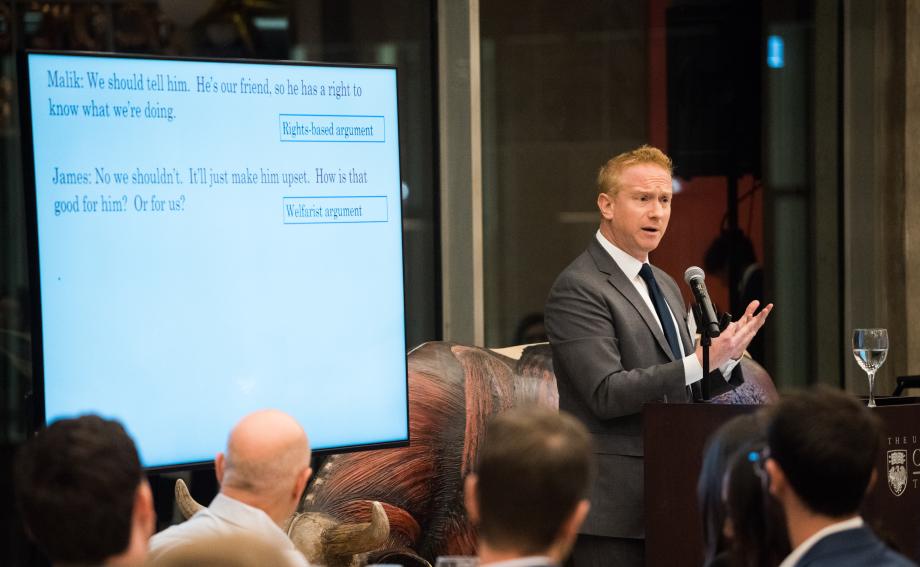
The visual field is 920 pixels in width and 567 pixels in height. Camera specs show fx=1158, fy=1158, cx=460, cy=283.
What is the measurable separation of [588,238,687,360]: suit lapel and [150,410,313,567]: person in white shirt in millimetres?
1574

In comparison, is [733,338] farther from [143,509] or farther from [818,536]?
[143,509]

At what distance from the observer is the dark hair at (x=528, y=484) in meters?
1.73

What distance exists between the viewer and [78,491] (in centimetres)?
172

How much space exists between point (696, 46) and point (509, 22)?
1.06 metres

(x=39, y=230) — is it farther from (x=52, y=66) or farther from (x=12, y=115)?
(x=12, y=115)

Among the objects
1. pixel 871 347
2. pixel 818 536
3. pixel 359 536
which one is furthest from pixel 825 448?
pixel 359 536

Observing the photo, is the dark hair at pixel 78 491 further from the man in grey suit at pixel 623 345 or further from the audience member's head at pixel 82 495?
the man in grey suit at pixel 623 345

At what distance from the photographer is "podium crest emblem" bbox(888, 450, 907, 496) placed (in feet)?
10.5

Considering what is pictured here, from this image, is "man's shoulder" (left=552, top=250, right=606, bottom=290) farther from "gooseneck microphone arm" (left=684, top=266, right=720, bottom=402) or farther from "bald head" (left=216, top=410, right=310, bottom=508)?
"bald head" (left=216, top=410, right=310, bottom=508)

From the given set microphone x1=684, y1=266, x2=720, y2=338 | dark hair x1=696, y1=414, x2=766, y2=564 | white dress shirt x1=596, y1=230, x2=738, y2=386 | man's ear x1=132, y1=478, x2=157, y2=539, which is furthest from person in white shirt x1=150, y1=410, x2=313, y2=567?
white dress shirt x1=596, y1=230, x2=738, y2=386

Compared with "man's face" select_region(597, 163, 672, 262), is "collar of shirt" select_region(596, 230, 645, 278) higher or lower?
lower

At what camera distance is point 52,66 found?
3.03m

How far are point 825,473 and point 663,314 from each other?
1.78 metres

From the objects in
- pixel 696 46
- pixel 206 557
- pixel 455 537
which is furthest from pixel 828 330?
pixel 206 557
